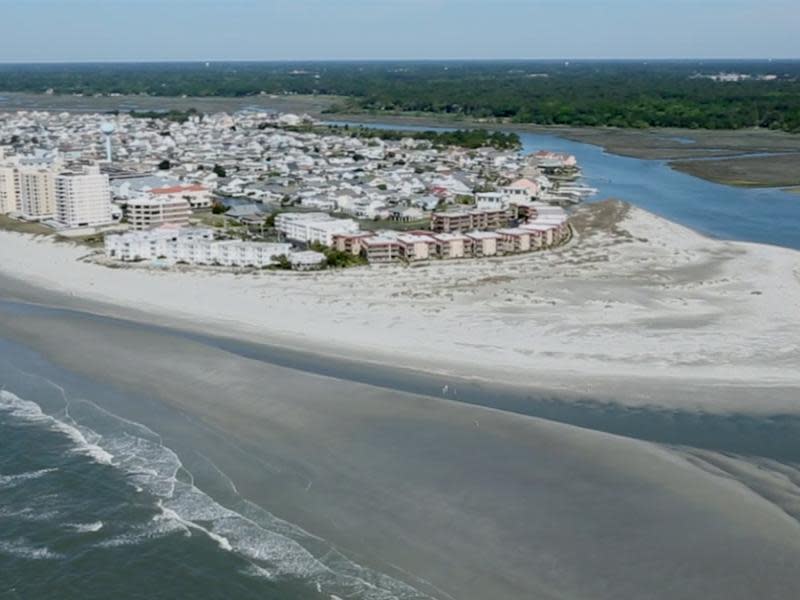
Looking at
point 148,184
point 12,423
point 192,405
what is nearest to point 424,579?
point 192,405

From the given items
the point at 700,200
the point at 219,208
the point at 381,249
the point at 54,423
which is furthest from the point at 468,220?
the point at 54,423

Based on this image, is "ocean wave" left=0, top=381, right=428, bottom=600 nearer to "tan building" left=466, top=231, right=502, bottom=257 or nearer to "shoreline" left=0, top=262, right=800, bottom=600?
"shoreline" left=0, top=262, right=800, bottom=600

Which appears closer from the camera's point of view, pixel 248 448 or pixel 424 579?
pixel 424 579

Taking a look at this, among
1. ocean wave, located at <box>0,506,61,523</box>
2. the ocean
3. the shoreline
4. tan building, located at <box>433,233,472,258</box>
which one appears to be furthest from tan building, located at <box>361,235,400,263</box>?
ocean wave, located at <box>0,506,61,523</box>

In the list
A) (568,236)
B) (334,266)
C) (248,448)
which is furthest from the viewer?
(568,236)

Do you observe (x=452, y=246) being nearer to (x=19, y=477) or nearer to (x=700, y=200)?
(x=700, y=200)

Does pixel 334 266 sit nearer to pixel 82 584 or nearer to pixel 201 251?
pixel 201 251
